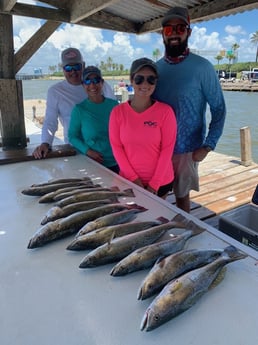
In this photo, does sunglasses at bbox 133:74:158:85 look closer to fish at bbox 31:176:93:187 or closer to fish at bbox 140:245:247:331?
fish at bbox 31:176:93:187

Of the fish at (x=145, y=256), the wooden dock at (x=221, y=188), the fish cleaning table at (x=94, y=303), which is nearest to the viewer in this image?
the fish cleaning table at (x=94, y=303)

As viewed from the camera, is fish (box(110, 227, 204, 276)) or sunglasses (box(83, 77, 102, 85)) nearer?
fish (box(110, 227, 204, 276))

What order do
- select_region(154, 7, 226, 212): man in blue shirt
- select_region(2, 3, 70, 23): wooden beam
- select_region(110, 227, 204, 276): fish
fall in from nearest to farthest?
select_region(110, 227, 204, 276): fish → select_region(154, 7, 226, 212): man in blue shirt → select_region(2, 3, 70, 23): wooden beam

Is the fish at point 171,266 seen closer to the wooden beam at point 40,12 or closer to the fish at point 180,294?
the fish at point 180,294

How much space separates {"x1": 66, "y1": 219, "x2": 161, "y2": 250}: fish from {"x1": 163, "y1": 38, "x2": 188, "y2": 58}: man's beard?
152 cm

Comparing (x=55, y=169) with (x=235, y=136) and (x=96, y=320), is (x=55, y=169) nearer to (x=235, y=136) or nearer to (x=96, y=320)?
(x=96, y=320)

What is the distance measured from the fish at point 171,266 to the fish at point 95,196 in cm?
68

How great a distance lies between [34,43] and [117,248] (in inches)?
117

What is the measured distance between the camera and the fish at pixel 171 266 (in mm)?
979

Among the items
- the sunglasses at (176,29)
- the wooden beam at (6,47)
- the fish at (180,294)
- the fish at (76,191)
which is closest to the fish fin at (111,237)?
the fish at (180,294)

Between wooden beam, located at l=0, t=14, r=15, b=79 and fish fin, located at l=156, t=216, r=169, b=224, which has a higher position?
wooden beam, located at l=0, t=14, r=15, b=79

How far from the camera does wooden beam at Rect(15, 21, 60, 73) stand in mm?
3261

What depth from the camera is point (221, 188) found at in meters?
4.65

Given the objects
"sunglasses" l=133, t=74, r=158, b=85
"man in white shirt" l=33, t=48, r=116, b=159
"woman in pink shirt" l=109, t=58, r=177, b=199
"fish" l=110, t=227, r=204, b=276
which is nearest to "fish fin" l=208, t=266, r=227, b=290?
"fish" l=110, t=227, r=204, b=276
